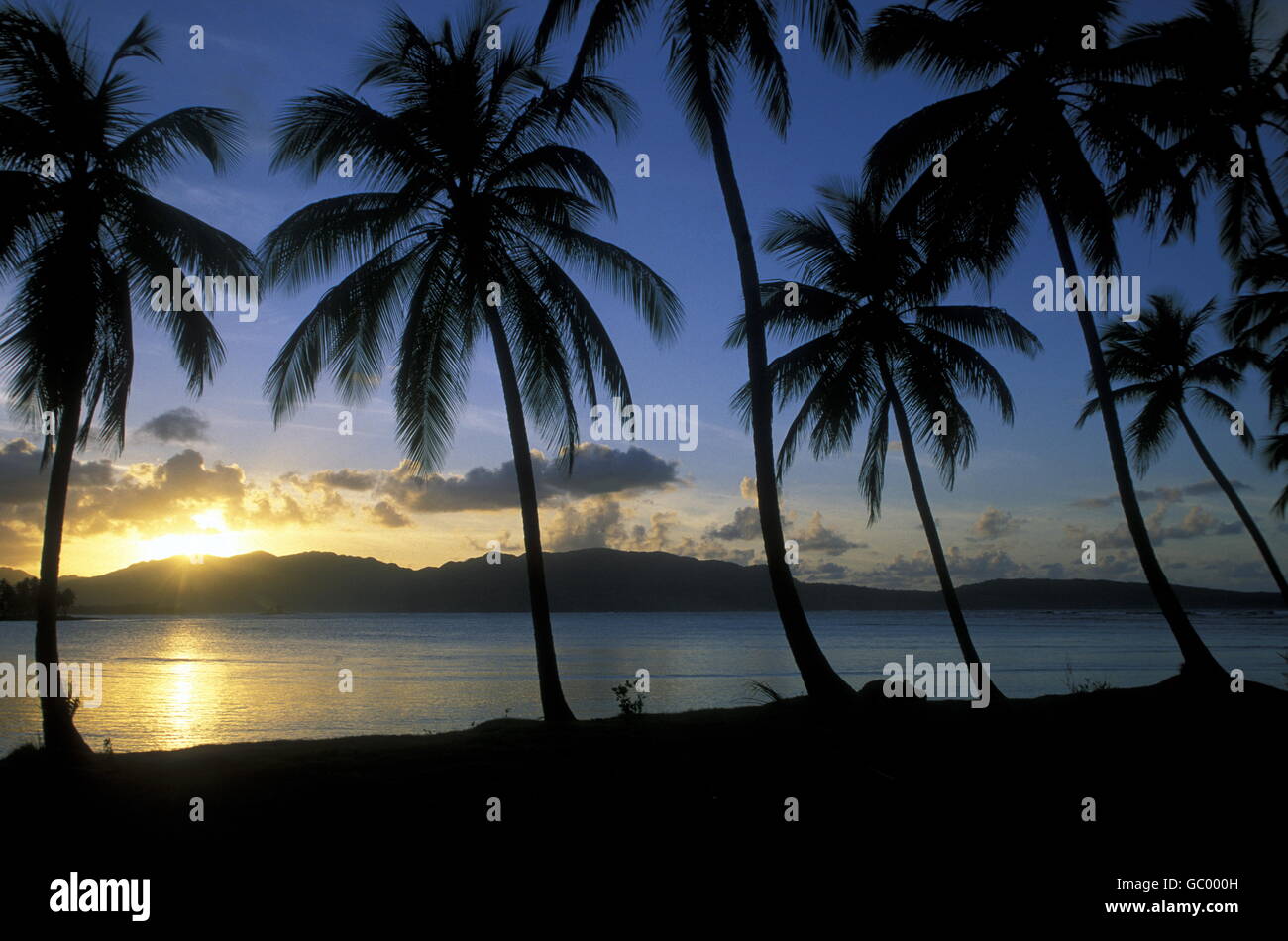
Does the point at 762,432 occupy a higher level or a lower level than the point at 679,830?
higher

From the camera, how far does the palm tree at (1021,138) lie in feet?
41.7

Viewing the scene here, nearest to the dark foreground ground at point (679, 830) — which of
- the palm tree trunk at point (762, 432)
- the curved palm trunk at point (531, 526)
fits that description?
the palm tree trunk at point (762, 432)

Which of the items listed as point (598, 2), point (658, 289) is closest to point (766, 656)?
point (658, 289)

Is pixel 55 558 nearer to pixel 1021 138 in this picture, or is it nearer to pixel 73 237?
pixel 73 237

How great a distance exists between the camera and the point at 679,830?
6.34 metres

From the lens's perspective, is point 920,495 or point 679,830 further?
point 920,495

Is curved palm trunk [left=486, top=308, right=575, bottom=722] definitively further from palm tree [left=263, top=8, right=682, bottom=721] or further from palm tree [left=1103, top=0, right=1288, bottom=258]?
palm tree [left=1103, top=0, right=1288, bottom=258]

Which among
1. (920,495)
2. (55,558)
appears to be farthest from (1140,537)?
(55,558)

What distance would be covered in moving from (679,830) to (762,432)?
6136 mm

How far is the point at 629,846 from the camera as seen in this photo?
605cm

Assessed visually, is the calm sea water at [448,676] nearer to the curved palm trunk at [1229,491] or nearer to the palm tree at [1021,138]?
the curved palm trunk at [1229,491]

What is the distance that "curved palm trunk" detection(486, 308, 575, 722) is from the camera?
12.4 metres
